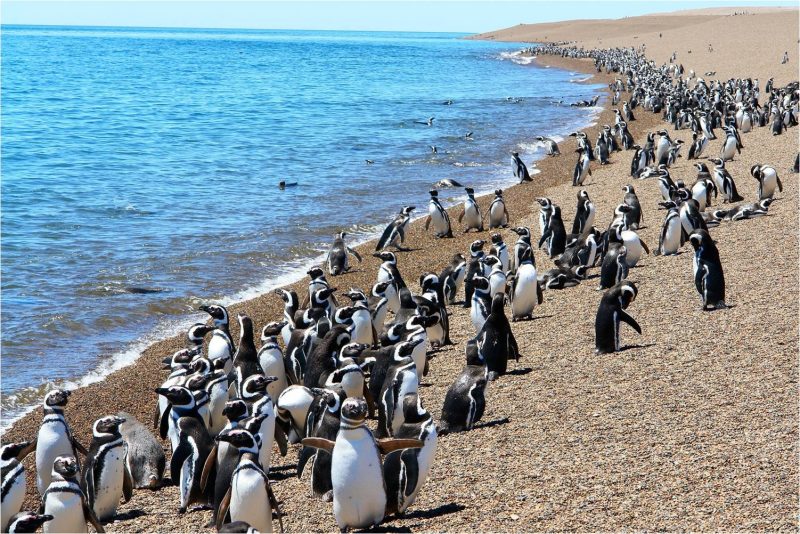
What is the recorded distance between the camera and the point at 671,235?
13.3 m

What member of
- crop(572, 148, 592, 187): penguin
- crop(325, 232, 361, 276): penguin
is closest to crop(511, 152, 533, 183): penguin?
crop(572, 148, 592, 187): penguin

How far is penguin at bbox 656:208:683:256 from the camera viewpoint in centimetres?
1320

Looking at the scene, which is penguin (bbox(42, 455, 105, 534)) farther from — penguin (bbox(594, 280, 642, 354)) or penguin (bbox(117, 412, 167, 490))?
penguin (bbox(594, 280, 642, 354))

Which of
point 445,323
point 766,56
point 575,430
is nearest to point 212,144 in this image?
point 445,323

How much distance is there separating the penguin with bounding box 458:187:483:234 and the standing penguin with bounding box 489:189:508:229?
24cm

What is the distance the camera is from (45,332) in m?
12.7

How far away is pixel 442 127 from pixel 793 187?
23228 millimetres

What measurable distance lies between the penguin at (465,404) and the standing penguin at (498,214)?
10252mm

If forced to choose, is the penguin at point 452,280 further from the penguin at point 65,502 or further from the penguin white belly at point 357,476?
the penguin at point 65,502

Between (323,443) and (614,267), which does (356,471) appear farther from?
(614,267)

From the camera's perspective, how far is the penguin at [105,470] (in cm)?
688

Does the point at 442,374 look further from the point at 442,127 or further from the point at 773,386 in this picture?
the point at 442,127

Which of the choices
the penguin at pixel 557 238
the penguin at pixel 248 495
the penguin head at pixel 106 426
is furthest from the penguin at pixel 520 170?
the penguin at pixel 248 495

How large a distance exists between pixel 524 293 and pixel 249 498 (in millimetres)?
6129
